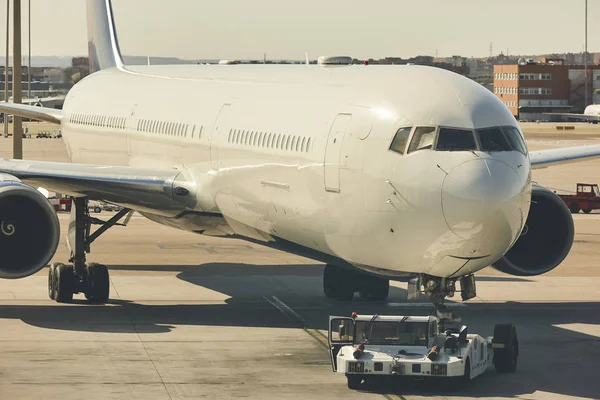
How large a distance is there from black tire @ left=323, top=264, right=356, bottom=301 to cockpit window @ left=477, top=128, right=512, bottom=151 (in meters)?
10.3

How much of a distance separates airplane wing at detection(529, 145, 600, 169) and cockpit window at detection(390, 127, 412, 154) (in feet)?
33.3

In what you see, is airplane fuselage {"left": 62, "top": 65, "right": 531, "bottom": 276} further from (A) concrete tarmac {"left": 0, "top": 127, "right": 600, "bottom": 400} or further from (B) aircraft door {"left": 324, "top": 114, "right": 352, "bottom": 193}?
(A) concrete tarmac {"left": 0, "top": 127, "right": 600, "bottom": 400}

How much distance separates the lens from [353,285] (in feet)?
101

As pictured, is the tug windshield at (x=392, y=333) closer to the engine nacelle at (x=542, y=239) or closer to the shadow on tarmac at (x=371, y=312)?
the shadow on tarmac at (x=371, y=312)

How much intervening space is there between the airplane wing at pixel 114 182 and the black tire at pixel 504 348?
8.69 m

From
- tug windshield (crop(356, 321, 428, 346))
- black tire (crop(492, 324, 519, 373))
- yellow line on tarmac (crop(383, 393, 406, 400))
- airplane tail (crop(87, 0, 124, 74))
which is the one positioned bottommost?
yellow line on tarmac (crop(383, 393, 406, 400))

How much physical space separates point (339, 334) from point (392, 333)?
0.91m

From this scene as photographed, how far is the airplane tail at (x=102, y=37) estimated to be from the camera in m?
43.4

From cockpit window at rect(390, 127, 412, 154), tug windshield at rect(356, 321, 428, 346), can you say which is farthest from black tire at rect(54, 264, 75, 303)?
cockpit window at rect(390, 127, 412, 154)

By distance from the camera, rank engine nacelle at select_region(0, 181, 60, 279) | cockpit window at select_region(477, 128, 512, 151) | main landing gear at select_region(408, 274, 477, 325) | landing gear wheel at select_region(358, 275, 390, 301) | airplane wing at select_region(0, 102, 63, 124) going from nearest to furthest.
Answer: cockpit window at select_region(477, 128, 512, 151), main landing gear at select_region(408, 274, 477, 325), engine nacelle at select_region(0, 181, 60, 279), landing gear wheel at select_region(358, 275, 390, 301), airplane wing at select_region(0, 102, 63, 124)

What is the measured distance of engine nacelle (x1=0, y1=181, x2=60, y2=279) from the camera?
2722 cm

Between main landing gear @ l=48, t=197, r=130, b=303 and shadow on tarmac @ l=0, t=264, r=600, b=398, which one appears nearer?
shadow on tarmac @ l=0, t=264, r=600, b=398

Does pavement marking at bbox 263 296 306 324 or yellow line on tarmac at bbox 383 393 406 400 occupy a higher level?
pavement marking at bbox 263 296 306 324

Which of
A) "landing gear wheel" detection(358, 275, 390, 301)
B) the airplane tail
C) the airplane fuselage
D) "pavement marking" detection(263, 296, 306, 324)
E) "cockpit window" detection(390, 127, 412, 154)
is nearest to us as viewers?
the airplane fuselage
